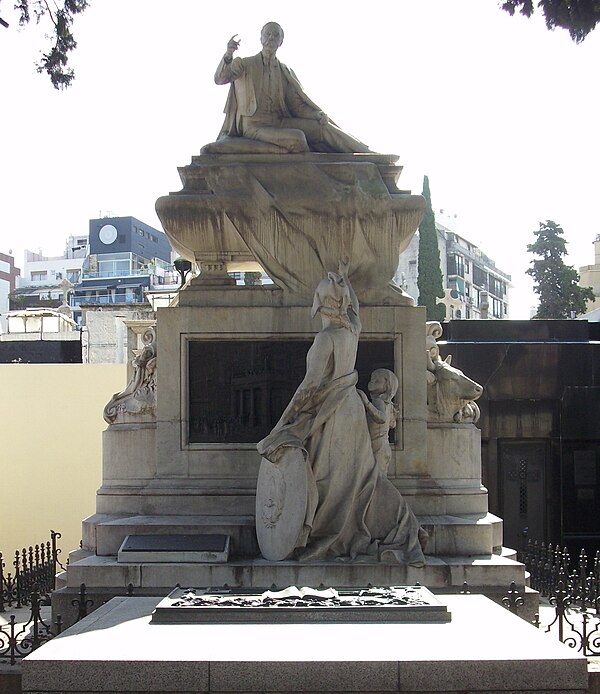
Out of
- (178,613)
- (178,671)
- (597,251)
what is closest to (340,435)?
(178,613)

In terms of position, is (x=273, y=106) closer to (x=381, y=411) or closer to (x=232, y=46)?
(x=232, y=46)

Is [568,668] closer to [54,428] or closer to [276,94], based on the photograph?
[276,94]

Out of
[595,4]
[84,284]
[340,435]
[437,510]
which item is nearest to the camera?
[340,435]

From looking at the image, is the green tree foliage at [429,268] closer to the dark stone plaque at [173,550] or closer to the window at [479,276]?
the window at [479,276]

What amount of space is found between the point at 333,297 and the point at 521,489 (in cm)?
954

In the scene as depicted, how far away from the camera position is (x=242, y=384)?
34.0 ft

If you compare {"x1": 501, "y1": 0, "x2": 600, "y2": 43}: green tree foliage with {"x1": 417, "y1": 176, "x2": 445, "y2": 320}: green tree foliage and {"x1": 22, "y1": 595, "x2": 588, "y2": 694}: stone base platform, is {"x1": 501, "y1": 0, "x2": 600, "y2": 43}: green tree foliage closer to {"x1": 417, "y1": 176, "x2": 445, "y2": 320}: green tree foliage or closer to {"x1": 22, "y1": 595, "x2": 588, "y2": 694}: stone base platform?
{"x1": 22, "y1": 595, "x2": 588, "y2": 694}: stone base platform

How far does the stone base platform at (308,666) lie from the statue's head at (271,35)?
21.4 feet

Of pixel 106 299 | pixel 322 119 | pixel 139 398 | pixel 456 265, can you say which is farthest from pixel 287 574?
pixel 456 265

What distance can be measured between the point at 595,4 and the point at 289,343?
17.5 feet

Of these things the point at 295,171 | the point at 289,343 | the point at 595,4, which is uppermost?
the point at 595,4

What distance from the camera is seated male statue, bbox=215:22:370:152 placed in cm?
1084

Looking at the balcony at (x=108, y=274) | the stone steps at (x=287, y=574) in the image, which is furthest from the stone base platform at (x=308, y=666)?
the balcony at (x=108, y=274)

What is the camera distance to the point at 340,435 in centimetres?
911
